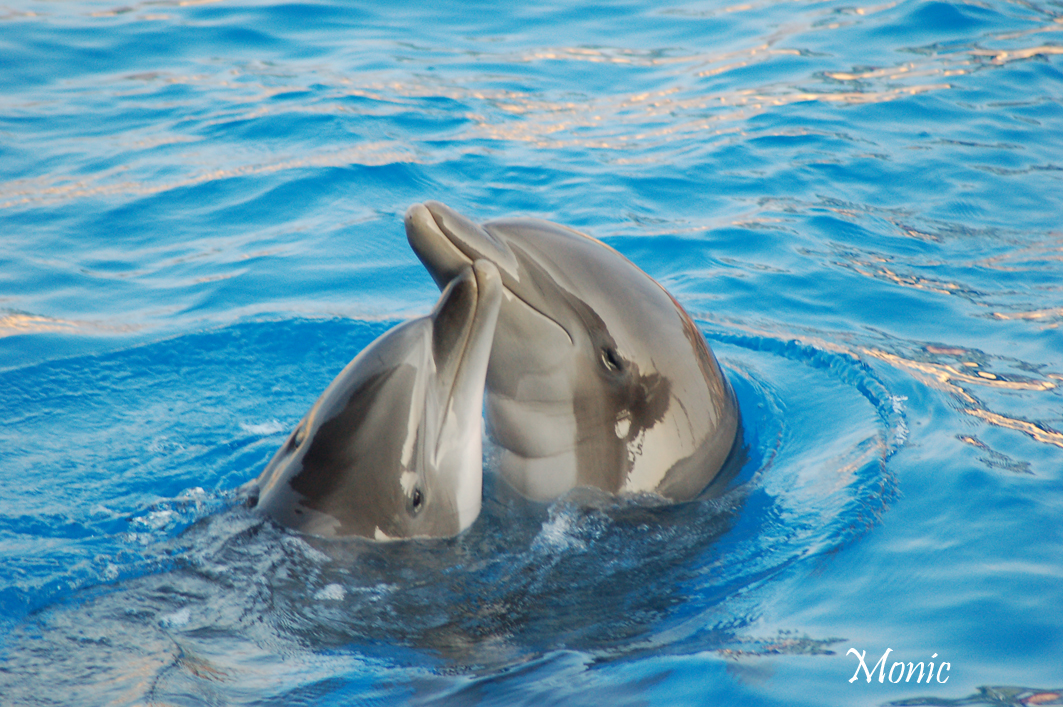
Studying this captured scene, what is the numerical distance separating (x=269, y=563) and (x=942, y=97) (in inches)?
396

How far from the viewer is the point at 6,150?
9906 mm

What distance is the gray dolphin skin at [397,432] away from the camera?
3664 millimetres

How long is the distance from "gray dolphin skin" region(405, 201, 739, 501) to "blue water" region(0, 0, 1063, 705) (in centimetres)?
19

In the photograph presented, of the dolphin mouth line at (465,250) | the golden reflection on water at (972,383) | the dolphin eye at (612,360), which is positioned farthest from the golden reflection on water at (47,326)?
the golden reflection on water at (972,383)

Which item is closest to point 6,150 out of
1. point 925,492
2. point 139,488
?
point 139,488

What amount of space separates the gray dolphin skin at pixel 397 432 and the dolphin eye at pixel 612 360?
22.0 inches

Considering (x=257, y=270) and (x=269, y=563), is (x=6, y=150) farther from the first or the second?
(x=269, y=563)

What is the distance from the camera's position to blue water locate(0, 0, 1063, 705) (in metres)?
3.63

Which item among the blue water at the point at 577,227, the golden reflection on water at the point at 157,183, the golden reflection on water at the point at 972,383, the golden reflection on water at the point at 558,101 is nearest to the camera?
the blue water at the point at 577,227

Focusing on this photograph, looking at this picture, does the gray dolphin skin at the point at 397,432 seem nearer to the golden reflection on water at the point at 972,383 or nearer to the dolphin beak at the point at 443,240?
the dolphin beak at the point at 443,240

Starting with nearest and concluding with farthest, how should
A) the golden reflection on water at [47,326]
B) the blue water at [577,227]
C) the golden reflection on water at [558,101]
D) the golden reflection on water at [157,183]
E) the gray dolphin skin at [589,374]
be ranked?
1. the blue water at [577,227]
2. the gray dolphin skin at [589,374]
3. the golden reflection on water at [47,326]
4. the golden reflection on water at [157,183]
5. the golden reflection on water at [558,101]

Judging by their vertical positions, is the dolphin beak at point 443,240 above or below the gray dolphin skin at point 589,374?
above

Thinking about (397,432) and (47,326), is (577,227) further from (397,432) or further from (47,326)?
(397,432)

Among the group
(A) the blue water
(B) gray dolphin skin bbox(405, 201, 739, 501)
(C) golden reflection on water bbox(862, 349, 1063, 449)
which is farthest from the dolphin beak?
(C) golden reflection on water bbox(862, 349, 1063, 449)
